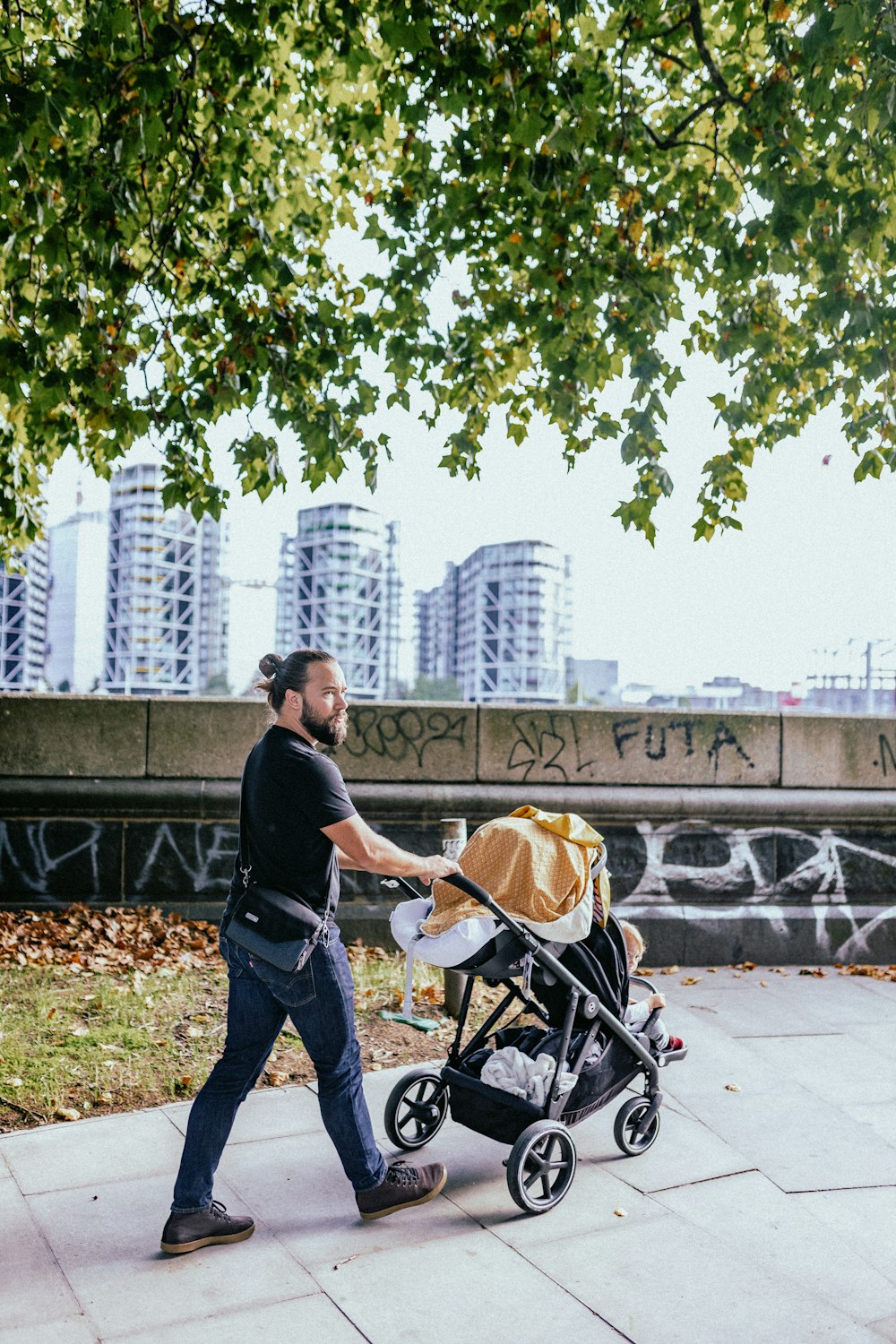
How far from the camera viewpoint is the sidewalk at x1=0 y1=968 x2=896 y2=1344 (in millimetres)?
3213

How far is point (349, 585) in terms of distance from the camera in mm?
178000

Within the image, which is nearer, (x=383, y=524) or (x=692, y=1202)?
(x=692, y=1202)

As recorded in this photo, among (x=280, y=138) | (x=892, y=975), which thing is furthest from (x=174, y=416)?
(x=892, y=975)

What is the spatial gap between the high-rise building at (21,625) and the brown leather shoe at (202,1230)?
131 metres

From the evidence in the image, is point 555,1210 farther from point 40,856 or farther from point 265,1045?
point 40,856

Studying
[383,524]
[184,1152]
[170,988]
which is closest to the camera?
[184,1152]

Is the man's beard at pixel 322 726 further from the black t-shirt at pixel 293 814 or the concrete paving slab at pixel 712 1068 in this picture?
the concrete paving slab at pixel 712 1068

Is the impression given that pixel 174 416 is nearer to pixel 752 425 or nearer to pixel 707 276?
pixel 707 276

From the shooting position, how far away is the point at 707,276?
848 centimetres

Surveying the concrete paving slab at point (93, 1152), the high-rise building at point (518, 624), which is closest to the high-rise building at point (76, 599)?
the high-rise building at point (518, 624)

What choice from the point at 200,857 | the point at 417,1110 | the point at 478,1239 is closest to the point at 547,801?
the point at 200,857

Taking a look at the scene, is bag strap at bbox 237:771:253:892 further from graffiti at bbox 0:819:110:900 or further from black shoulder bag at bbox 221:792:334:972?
graffiti at bbox 0:819:110:900

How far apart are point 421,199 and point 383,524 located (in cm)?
17850

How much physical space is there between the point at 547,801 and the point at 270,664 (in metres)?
4.47
